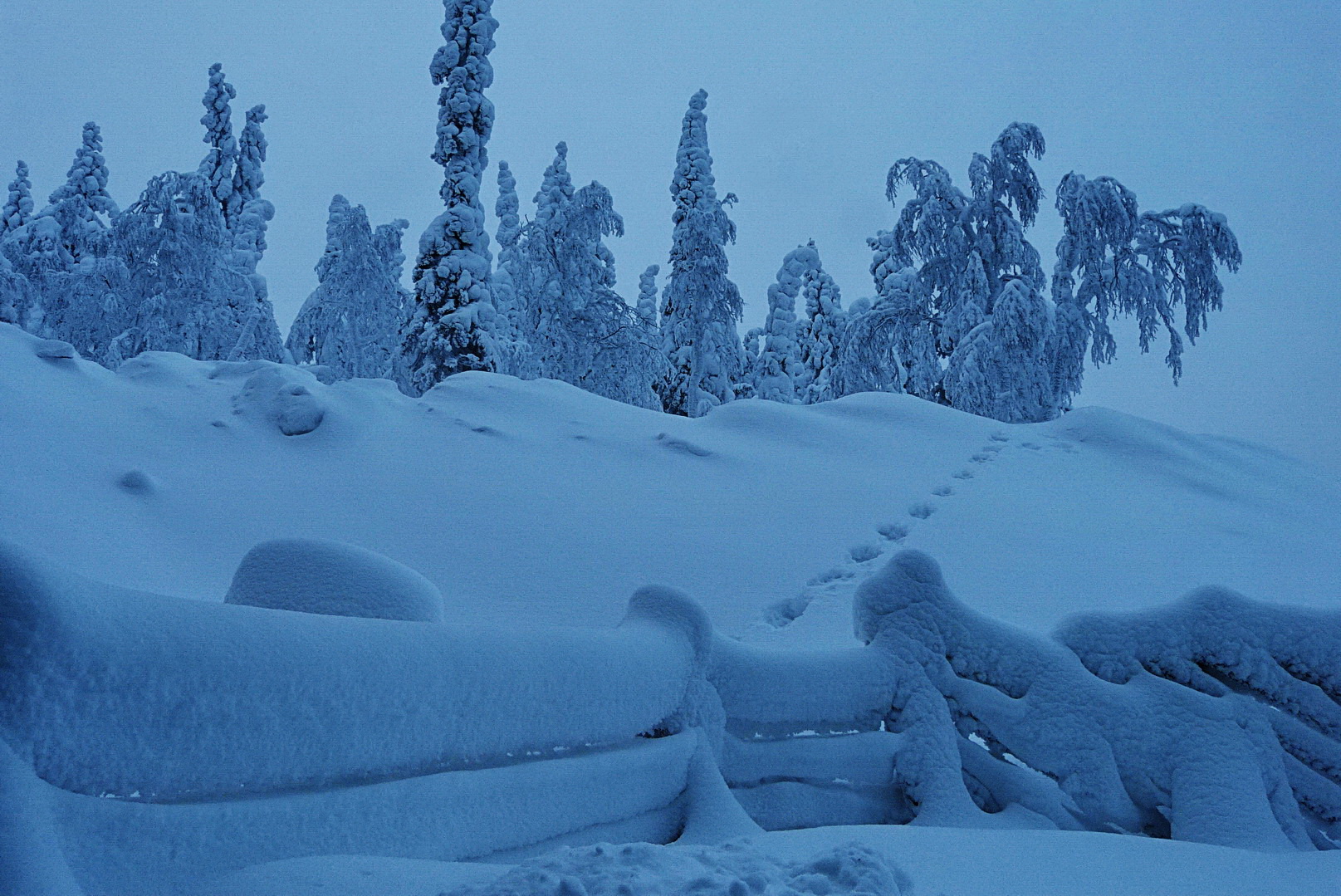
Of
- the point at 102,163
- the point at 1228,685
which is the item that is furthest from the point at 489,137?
the point at 102,163

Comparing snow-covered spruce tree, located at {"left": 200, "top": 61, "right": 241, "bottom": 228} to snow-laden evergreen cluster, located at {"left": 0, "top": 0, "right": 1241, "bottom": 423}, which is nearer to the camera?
snow-laden evergreen cluster, located at {"left": 0, "top": 0, "right": 1241, "bottom": 423}

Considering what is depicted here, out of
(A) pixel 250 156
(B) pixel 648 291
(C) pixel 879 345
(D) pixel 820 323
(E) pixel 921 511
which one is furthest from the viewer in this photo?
(B) pixel 648 291

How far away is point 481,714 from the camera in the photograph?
6.11 ft

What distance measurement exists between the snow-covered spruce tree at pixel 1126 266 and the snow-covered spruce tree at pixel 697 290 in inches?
333

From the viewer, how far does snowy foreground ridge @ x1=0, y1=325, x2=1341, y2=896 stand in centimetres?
138

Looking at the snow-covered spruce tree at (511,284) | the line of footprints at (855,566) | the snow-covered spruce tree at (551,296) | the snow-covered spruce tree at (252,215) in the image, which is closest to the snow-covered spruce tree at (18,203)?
the snow-covered spruce tree at (252,215)

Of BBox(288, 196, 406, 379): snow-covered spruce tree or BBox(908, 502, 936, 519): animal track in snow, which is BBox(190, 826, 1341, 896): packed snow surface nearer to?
BBox(908, 502, 936, 519): animal track in snow

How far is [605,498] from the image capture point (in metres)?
5.70

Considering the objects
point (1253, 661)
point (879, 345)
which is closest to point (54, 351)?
point (1253, 661)

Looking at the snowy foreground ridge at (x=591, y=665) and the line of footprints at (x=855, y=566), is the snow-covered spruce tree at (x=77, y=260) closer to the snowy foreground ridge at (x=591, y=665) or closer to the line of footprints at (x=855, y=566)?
the snowy foreground ridge at (x=591, y=665)

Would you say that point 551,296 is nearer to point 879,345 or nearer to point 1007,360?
point 879,345

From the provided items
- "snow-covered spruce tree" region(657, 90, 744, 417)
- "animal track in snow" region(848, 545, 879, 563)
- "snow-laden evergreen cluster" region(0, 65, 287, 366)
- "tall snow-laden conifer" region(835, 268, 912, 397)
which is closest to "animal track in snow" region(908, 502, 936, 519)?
"animal track in snow" region(848, 545, 879, 563)

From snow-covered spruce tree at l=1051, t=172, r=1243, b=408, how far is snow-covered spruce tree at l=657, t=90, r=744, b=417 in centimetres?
847

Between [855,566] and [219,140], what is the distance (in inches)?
943
